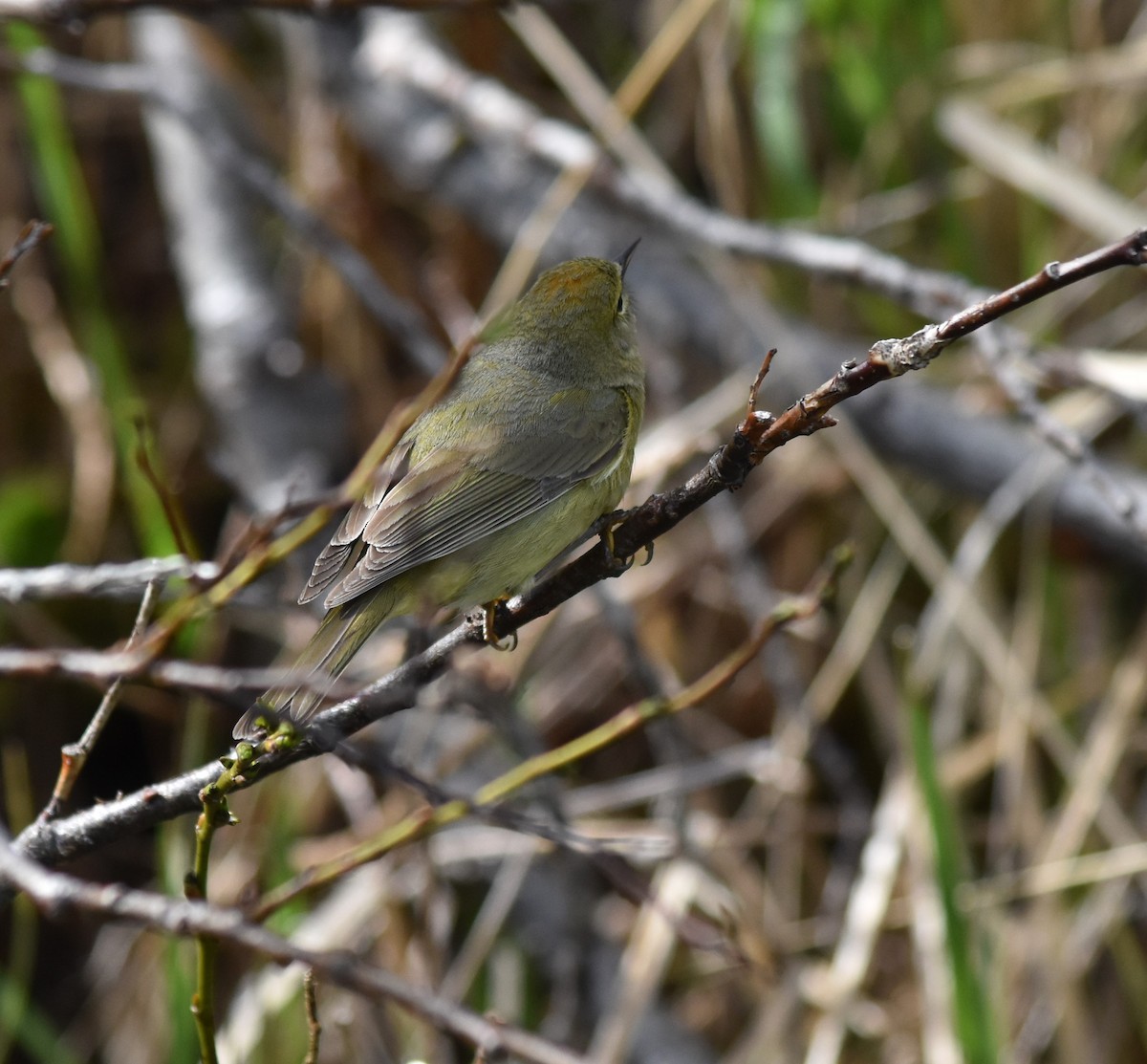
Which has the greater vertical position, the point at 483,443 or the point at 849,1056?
the point at 483,443

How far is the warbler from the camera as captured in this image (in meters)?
2.56

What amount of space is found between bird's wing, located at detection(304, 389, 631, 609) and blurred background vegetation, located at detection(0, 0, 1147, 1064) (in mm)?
391

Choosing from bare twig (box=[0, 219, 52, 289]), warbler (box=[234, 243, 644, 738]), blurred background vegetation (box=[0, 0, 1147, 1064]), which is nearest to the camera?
bare twig (box=[0, 219, 52, 289])

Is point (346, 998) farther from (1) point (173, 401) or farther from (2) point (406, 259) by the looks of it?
(2) point (406, 259)

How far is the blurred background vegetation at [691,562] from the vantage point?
324 centimetres

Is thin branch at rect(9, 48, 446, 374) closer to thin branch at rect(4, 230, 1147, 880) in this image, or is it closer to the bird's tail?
the bird's tail

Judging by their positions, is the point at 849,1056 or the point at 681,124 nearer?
the point at 849,1056

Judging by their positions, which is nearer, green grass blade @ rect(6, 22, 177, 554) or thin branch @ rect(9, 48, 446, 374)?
thin branch @ rect(9, 48, 446, 374)

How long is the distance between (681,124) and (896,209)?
92 cm

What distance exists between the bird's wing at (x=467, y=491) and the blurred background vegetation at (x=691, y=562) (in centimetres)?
39

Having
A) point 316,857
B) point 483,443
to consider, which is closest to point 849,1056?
point 316,857

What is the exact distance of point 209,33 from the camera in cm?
475

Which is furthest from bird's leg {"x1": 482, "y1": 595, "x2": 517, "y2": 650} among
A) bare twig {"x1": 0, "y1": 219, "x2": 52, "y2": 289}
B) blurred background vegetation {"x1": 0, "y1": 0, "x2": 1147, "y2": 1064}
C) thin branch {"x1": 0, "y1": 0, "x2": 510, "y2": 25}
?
thin branch {"x1": 0, "y1": 0, "x2": 510, "y2": 25}

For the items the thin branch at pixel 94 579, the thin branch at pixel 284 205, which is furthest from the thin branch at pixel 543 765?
the thin branch at pixel 284 205
